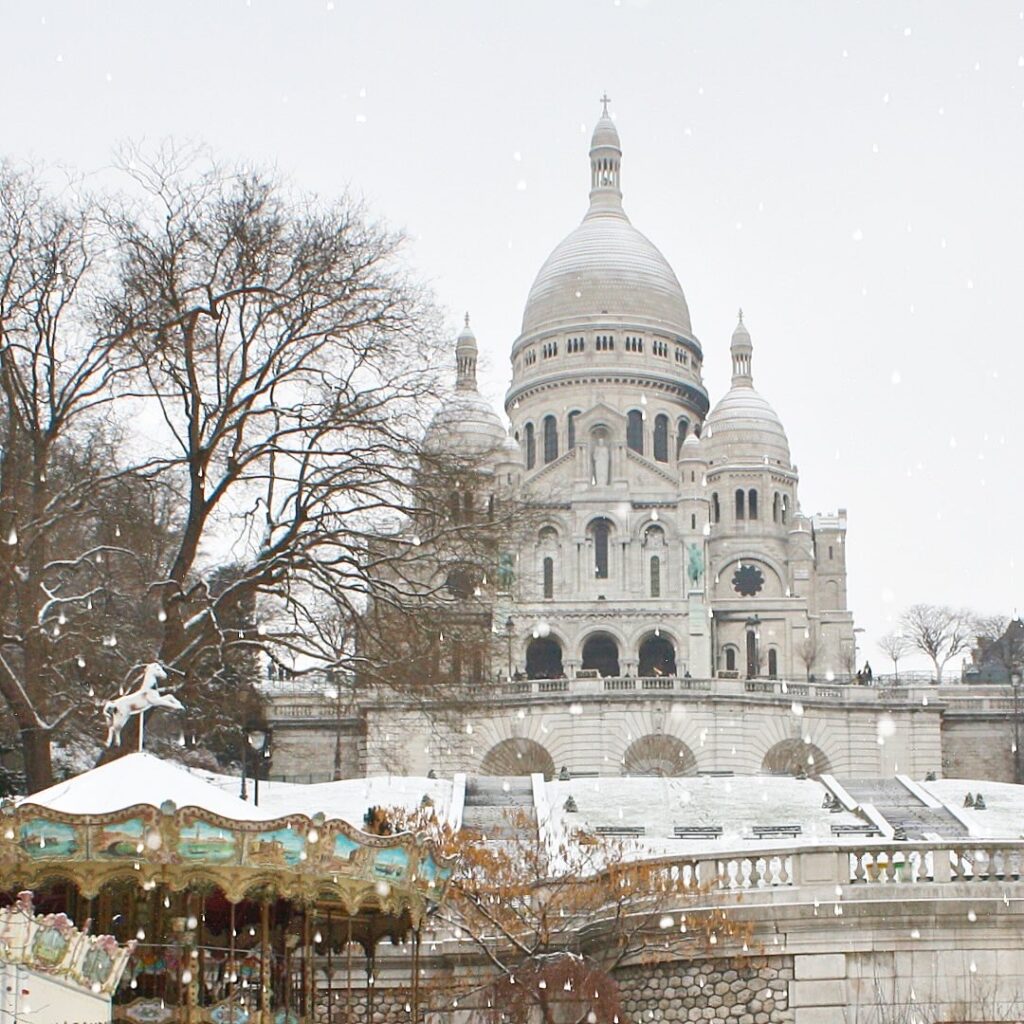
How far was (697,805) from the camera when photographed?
43625mm

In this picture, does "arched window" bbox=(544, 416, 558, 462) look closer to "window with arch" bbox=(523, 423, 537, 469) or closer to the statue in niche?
"window with arch" bbox=(523, 423, 537, 469)

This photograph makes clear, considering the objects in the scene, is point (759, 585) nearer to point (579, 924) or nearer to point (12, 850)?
point (579, 924)

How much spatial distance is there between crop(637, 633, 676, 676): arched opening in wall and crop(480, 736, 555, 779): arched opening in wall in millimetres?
22464

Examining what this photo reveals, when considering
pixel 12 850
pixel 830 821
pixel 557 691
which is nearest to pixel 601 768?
pixel 557 691

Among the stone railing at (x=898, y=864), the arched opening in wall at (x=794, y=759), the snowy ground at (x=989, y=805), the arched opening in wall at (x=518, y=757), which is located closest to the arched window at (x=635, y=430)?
the arched opening in wall at (x=794, y=759)

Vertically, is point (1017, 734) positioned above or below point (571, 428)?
below

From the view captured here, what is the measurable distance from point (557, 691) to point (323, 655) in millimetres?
34612

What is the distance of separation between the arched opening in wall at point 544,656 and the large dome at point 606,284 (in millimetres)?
22149

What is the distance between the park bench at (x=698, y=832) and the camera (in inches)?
1475

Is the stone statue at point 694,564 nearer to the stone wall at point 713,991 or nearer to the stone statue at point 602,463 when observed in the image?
the stone statue at point 602,463

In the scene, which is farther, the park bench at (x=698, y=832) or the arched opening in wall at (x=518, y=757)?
the arched opening in wall at (x=518, y=757)

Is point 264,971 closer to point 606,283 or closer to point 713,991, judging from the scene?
point 713,991

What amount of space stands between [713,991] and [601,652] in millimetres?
60327

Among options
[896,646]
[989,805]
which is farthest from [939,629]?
[989,805]
